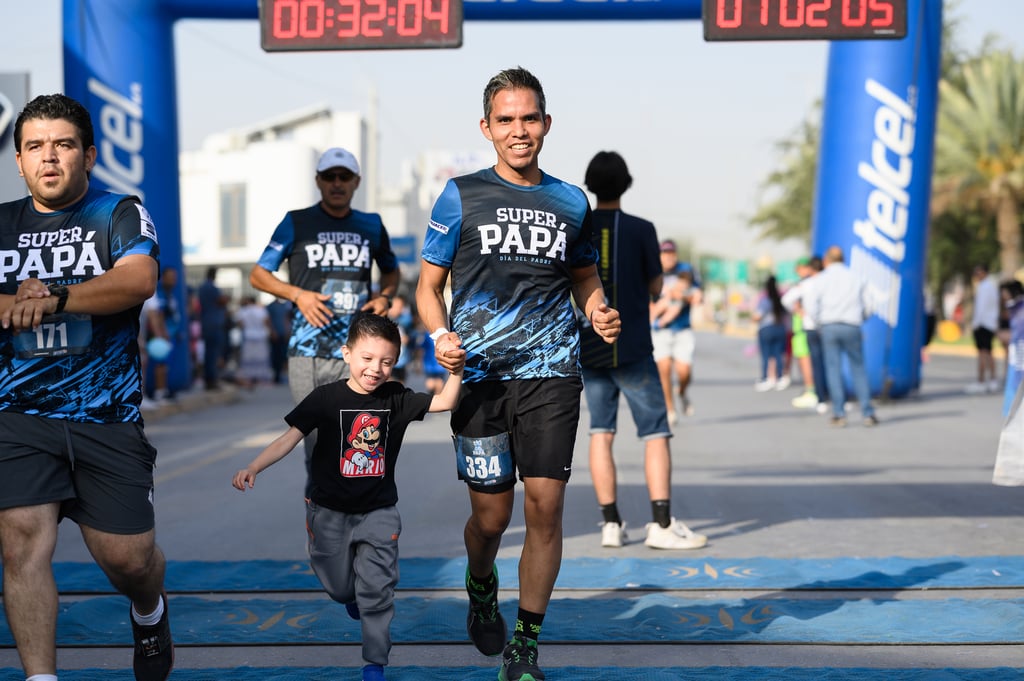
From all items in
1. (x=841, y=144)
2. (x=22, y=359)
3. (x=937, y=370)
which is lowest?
(x=937, y=370)

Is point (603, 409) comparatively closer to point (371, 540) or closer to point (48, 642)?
point (371, 540)

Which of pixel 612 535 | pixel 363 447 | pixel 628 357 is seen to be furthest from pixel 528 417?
pixel 612 535

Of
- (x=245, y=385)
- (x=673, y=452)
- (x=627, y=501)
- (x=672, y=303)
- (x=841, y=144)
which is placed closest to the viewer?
(x=627, y=501)

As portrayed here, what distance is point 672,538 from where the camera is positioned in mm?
7332

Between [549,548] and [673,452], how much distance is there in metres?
7.85

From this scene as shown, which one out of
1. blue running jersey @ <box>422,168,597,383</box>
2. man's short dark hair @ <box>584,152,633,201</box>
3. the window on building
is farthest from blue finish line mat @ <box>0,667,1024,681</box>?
the window on building

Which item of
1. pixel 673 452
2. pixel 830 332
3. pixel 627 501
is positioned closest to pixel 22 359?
pixel 627 501

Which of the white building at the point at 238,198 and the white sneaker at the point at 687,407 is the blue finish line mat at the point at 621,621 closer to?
the white sneaker at the point at 687,407

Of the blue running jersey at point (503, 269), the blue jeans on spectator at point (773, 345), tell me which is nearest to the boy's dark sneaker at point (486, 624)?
the blue running jersey at point (503, 269)

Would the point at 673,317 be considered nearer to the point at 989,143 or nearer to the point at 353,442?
the point at 353,442

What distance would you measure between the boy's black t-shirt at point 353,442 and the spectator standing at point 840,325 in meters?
10.8

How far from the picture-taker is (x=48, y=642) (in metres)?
4.02

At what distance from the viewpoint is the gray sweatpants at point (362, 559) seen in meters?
4.55

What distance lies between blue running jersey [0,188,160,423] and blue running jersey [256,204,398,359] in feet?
9.07
